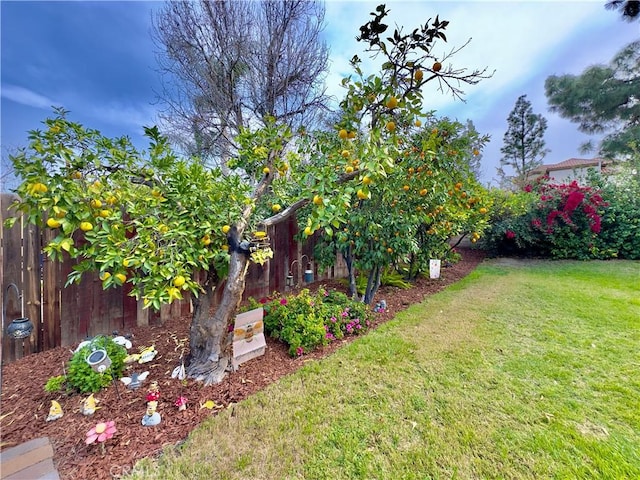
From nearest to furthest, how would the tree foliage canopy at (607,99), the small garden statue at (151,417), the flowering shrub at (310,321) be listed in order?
the small garden statue at (151,417) < the flowering shrub at (310,321) < the tree foliage canopy at (607,99)

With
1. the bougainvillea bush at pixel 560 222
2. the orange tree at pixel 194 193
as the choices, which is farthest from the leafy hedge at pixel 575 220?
the orange tree at pixel 194 193

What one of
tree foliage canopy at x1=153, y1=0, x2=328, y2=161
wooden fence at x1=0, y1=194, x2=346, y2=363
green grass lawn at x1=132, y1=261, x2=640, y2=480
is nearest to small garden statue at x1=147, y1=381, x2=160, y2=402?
green grass lawn at x1=132, y1=261, x2=640, y2=480

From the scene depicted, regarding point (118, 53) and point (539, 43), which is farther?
point (539, 43)

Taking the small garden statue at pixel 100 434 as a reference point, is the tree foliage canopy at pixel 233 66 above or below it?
above

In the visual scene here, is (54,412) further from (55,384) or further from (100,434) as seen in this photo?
(100,434)

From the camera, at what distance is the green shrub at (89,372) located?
1.85 metres

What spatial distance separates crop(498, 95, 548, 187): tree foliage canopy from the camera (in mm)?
19094

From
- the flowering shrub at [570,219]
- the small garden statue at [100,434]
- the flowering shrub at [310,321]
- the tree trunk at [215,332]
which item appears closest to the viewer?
the small garden statue at [100,434]

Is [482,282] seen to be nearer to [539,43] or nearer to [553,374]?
[553,374]

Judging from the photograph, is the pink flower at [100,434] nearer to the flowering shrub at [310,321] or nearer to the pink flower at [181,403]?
the pink flower at [181,403]

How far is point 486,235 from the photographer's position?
8.34m

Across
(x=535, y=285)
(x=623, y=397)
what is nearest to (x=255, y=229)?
(x=623, y=397)

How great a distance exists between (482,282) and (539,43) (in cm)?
431

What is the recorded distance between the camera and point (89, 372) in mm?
1881
